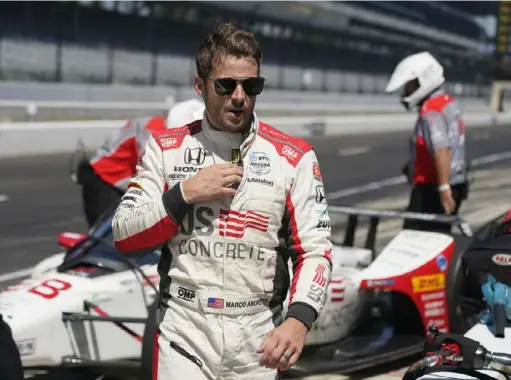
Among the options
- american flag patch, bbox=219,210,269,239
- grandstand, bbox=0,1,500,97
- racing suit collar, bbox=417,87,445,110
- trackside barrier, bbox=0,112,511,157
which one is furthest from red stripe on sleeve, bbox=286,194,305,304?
grandstand, bbox=0,1,500,97

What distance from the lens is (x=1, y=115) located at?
24547mm

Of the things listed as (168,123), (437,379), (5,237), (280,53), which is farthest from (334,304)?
(280,53)

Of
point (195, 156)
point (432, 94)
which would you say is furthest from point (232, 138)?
point (432, 94)

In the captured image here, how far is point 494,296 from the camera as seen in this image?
14.7 feet

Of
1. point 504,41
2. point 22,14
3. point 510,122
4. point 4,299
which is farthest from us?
point 510,122

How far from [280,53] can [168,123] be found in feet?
126

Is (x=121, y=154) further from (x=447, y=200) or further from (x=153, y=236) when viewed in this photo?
(x=153, y=236)

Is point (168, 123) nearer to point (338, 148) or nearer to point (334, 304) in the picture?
point (334, 304)

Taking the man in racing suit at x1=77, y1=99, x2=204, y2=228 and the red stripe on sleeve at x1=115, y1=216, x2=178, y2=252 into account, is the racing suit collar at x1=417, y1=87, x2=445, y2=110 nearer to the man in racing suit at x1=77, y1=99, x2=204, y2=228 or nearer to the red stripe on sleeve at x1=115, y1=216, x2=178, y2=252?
the man in racing suit at x1=77, y1=99, x2=204, y2=228

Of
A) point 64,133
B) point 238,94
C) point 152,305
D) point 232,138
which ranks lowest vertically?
point 64,133

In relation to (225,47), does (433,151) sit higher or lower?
lower

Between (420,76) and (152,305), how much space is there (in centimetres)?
290

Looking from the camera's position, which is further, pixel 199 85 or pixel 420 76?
pixel 420 76

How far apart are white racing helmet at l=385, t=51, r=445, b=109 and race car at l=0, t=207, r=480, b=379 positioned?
3.39ft
